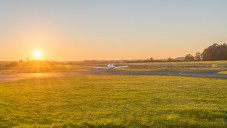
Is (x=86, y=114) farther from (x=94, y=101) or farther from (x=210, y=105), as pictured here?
(x=210, y=105)

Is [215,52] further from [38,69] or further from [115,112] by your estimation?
[115,112]

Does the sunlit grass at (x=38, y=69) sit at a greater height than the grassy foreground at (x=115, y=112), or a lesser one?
greater

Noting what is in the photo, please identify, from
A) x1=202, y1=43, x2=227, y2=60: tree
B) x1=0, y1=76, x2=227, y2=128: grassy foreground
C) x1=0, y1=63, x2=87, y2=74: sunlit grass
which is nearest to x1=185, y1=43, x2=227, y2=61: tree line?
x1=202, y1=43, x2=227, y2=60: tree

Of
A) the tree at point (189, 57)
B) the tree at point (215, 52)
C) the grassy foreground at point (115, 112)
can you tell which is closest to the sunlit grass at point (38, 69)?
the grassy foreground at point (115, 112)

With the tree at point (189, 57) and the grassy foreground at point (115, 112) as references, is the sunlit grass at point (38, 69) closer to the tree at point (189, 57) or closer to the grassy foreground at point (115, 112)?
the grassy foreground at point (115, 112)

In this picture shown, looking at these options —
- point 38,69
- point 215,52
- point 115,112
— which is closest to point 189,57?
point 215,52

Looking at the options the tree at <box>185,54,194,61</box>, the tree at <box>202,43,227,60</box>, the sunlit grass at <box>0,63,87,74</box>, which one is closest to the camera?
the sunlit grass at <box>0,63,87,74</box>

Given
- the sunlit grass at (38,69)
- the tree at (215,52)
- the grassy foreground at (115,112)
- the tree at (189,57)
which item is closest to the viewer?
the grassy foreground at (115,112)

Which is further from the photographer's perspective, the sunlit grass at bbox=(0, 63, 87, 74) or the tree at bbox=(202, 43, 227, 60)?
the tree at bbox=(202, 43, 227, 60)

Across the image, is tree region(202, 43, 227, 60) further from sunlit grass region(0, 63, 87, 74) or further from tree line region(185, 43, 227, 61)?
sunlit grass region(0, 63, 87, 74)

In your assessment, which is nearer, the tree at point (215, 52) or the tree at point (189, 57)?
the tree at point (215, 52)

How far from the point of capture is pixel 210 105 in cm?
1565

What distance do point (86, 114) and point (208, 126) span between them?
5.48m

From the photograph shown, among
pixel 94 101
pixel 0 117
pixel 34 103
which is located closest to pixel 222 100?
pixel 94 101
